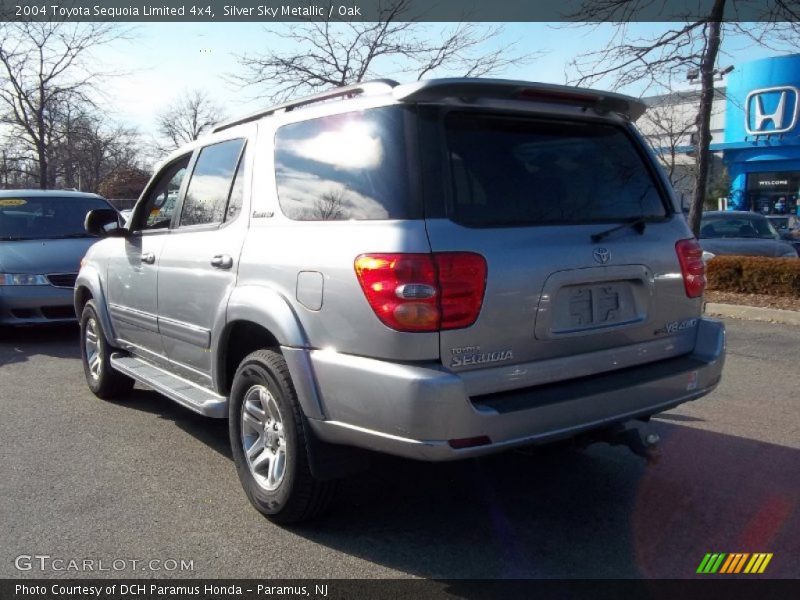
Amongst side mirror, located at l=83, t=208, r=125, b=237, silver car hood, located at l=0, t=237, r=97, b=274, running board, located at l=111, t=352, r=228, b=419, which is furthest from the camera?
silver car hood, located at l=0, t=237, r=97, b=274

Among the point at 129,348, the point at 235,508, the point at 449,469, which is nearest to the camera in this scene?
the point at 235,508

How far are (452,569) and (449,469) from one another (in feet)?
3.88

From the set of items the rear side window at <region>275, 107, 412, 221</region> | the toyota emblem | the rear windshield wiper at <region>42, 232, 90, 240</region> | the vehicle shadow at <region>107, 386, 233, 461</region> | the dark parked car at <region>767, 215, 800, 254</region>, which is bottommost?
the vehicle shadow at <region>107, 386, 233, 461</region>

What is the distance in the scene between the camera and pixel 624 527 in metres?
3.64

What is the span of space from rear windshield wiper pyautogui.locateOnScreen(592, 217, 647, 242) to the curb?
22.0 feet

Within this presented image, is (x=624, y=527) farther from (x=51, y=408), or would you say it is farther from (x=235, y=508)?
(x=51, y=408)

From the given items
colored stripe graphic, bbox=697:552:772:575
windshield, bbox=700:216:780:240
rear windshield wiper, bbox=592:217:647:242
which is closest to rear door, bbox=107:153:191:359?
rear windshield wiper, bbox=592:217:647:242

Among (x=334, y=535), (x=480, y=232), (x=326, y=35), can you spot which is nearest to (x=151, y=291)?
(x=334, y=535)

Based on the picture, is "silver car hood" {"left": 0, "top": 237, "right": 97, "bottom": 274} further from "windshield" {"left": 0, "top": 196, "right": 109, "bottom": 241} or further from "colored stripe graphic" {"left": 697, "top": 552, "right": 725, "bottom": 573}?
"colored stripe graphic" {"left": 697, "top": 552, "right": 725, "bottom": 573}

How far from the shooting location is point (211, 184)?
4559 millimetres

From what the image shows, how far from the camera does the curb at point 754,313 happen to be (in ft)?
30.6

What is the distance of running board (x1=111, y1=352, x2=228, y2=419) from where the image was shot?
13.5 feet

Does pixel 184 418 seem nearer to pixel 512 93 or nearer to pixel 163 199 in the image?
pixel 163 199

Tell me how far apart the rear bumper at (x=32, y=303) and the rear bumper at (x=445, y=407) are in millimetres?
6457
